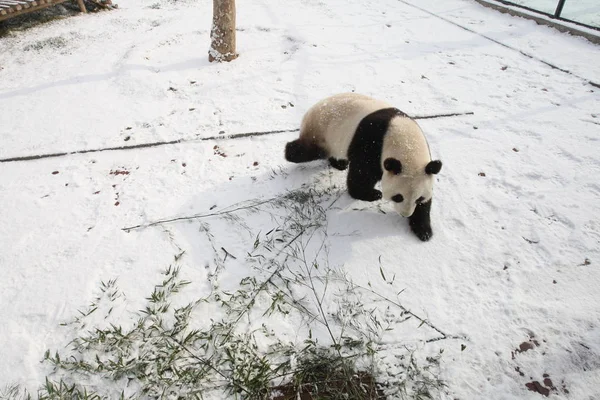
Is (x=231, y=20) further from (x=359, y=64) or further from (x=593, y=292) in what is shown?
(x=593, y=292)

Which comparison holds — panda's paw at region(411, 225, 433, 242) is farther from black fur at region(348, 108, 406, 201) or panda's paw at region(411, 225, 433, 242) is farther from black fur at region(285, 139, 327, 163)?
black fur at region(285, 139, 327, 163)

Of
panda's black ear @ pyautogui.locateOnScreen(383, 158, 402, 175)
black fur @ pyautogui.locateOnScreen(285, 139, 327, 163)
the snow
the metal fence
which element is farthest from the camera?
the metal fence

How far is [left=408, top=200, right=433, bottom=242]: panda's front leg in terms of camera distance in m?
2.71

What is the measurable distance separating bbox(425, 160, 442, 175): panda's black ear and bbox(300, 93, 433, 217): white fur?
0.14ft

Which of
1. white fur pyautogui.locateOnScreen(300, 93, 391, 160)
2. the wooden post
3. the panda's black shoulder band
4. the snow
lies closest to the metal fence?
the snow

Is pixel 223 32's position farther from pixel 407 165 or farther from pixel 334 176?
pixel 407 165

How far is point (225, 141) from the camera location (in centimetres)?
393

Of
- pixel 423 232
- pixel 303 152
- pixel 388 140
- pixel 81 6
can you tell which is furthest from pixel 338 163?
pixel 81 6

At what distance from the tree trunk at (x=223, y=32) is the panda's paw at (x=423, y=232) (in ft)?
14.0

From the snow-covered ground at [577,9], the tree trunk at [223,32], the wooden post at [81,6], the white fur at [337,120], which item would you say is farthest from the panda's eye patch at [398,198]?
the wooden post at [81,6]

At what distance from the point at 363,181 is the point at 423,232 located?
635 mm

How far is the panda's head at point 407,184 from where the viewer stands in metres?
2.42

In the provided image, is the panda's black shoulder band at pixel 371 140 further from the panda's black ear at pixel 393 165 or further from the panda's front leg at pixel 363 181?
the panda's black ear at pixel 393 165

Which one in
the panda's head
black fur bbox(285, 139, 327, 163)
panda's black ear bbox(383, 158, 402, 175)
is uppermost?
panda's black ear bbox(383, 158, 402, 175)
